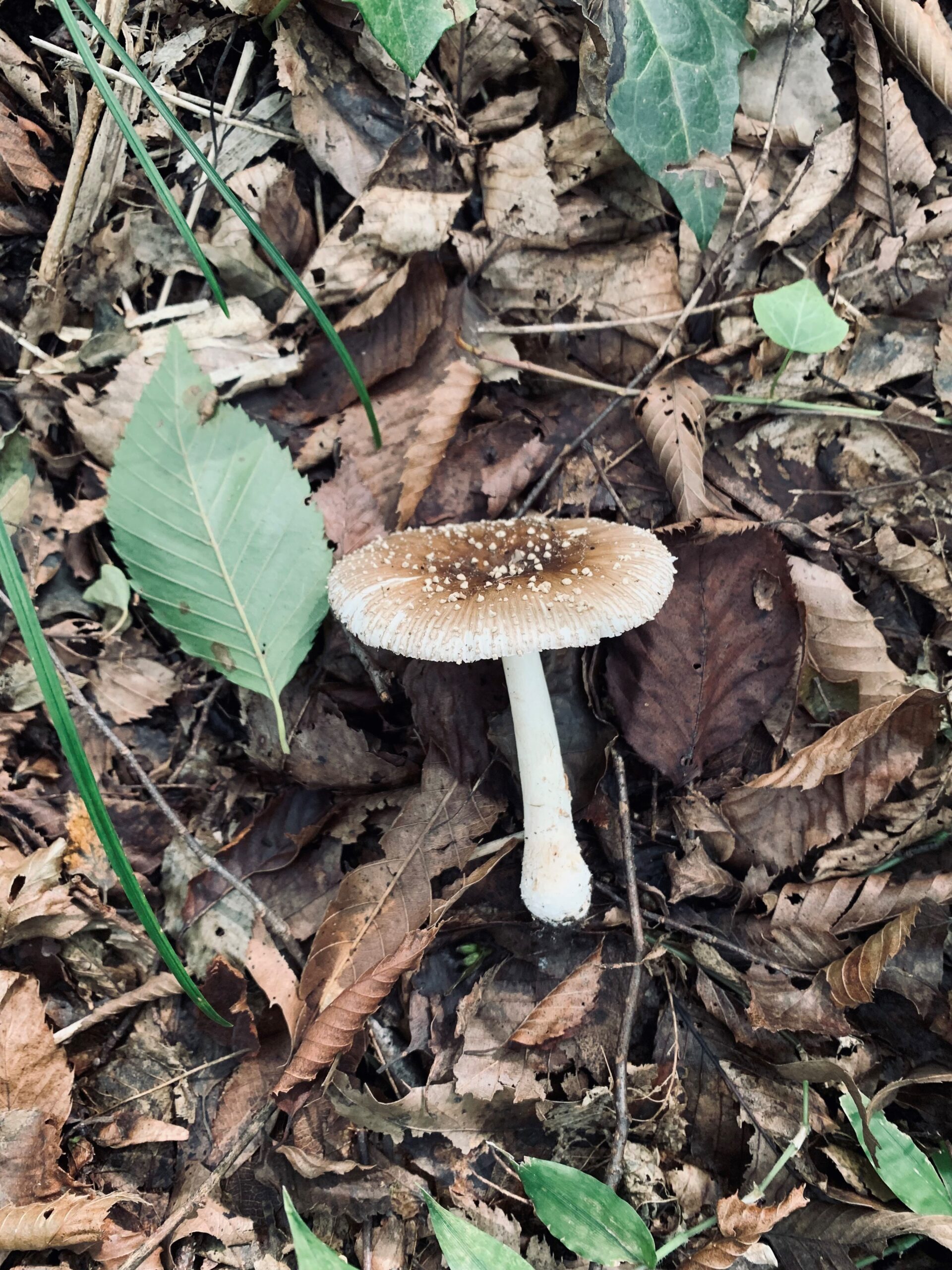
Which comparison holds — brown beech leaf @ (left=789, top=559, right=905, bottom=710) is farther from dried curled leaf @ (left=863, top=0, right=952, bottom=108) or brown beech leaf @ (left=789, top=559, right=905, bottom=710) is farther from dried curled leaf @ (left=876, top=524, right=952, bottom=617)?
dried curled leaf @ (left=863, top=0, right=952, bottom=108)

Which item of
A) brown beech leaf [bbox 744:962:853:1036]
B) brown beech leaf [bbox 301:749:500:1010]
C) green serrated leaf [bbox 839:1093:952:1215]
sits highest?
brown beech leaf [bbox 301:749:500:1010]

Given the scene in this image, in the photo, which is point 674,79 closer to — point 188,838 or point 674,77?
point 674,77

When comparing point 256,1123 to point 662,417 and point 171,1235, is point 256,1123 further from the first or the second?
point 662,417

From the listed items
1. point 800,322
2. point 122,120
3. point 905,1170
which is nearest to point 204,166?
point 122,120

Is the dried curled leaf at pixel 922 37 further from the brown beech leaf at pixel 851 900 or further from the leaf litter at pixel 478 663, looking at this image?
the brown beech leaf at pixel 851 900

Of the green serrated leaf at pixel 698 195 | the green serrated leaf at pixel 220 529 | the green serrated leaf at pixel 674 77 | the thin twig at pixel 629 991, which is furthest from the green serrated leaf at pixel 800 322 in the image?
the green serrated leaf at pixel 220 529

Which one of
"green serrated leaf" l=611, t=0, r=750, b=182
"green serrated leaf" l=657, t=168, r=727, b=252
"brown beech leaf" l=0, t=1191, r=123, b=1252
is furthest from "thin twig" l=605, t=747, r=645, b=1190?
"green serrated leaf" l=611, t=0, r=750, b=182

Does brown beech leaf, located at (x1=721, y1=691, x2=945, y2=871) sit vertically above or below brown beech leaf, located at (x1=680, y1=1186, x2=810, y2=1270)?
above
